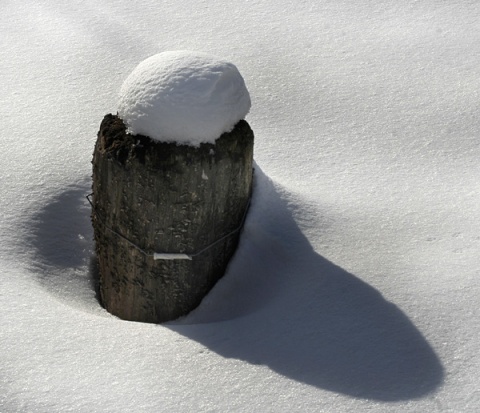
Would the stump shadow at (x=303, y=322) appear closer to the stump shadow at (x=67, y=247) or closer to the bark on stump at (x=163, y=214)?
the bark on stump at (x=163, y=214)

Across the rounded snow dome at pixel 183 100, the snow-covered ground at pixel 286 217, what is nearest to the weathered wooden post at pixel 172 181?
the rounded snow dome at pixel 183 100

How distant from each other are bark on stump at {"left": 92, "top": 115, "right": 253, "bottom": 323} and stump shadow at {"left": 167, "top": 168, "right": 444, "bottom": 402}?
91mm

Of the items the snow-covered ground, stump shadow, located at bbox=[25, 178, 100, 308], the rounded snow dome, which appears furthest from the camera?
stump shadow, located at bbox=[25, 178, 100, 308]

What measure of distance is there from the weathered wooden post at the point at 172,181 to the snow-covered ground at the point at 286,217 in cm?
11

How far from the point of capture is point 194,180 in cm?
254

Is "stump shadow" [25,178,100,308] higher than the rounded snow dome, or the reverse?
the rounded snow dome

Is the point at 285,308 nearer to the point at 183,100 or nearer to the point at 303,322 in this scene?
the point at 303,322

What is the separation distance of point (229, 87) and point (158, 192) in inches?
14.9

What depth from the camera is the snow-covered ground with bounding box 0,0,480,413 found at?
7.63 ft

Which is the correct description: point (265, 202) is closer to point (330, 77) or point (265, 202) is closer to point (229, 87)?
point (229, 87)

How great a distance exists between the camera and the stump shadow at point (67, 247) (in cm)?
283

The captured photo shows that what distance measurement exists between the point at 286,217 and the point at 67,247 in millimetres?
758

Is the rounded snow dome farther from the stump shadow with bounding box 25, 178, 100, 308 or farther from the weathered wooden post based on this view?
the stump shadow with bounding box 25, 178, 100, 308

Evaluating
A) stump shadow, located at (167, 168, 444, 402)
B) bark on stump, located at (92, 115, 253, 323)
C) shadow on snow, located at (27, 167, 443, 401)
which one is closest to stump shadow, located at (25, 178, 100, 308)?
shadow on snow, located at (27, 167, 443, 401)
